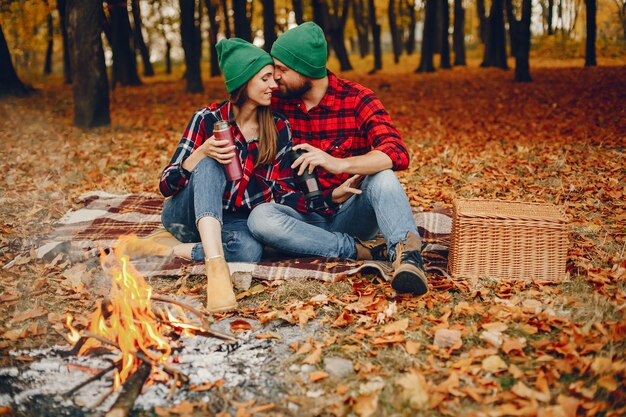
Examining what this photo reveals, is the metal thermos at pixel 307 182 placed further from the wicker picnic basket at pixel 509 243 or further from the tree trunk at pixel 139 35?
the tree trunk at pixel 139 35

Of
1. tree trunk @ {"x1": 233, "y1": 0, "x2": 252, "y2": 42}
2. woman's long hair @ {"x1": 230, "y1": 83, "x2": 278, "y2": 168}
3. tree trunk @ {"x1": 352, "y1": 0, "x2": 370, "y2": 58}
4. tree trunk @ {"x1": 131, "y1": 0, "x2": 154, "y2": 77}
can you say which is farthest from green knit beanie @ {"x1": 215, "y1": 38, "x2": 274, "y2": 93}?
tree trunk @ {"x1": 352, "y1": 0, "x2": 370, "y2": 58}

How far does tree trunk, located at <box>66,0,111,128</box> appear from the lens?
31.6ft

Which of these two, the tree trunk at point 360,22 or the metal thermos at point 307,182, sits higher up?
the tree trunk at point 360,22

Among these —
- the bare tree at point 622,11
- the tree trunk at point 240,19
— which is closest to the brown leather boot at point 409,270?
the tree trunk at point 240,19

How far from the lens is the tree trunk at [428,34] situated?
17.4 m

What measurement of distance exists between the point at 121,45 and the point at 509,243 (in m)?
16.6

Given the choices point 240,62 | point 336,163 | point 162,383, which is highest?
point 240,62

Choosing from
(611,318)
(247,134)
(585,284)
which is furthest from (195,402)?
(585,284)

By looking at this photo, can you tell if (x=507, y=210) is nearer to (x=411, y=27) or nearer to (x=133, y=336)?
(x=133, y=336)

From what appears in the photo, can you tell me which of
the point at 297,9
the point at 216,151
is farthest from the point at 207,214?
the point at 297,9

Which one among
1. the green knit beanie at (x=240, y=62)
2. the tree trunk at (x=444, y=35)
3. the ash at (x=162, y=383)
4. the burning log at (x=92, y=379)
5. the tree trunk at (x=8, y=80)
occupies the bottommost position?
the ash at (x=162, y=383)

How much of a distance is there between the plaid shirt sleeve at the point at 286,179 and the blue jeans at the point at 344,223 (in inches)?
2.9

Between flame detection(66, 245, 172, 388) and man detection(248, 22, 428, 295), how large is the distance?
1075mm

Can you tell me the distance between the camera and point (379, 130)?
3.98m
